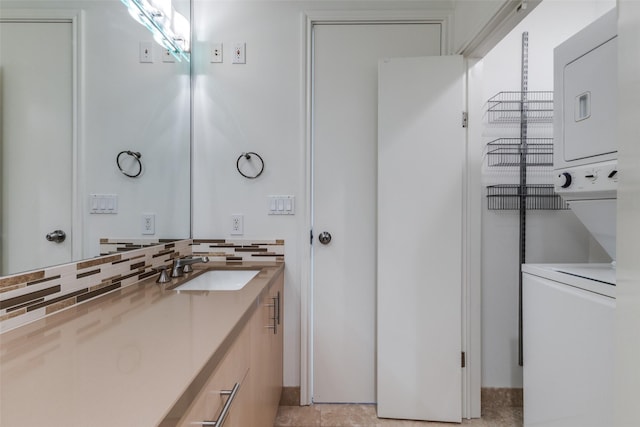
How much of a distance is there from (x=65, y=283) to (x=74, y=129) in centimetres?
51

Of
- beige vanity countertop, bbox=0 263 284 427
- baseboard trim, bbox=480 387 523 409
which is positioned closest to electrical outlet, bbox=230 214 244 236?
beige vanity countertop, bbox=0 263 284 427

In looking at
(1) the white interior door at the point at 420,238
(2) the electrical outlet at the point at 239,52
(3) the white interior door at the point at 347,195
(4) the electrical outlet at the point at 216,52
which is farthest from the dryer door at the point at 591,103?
(4) the electrical outlet at the point at 216,52

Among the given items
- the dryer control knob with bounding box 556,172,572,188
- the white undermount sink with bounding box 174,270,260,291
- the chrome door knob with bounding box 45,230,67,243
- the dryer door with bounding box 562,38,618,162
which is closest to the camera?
the chrome door knob with bounding box 45,230,67,243

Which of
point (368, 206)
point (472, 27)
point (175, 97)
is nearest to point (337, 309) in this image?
point (368, 206)

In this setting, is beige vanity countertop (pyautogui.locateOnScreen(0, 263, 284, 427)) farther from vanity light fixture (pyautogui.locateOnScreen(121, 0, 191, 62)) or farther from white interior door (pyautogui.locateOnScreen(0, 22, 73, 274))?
vanity light fixture (pyautogui.locateOnScreen(121, 0, 191, 62))

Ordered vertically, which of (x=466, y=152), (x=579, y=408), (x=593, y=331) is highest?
(x=466, y=152)

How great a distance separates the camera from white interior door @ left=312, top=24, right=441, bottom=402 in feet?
6.22

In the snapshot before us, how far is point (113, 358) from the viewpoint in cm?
66

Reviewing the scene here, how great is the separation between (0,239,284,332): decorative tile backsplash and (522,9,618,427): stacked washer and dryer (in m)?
1.35

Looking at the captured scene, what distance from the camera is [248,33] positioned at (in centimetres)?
191

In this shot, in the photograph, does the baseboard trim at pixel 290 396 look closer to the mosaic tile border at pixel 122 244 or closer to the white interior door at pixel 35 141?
the mosaic tile border at pixel 122 244

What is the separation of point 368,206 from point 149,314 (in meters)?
1.31

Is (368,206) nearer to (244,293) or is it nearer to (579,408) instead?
(244,293)

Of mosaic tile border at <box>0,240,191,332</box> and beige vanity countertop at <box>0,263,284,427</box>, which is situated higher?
mosaic tile border at <box>0,240,191,332</box>
